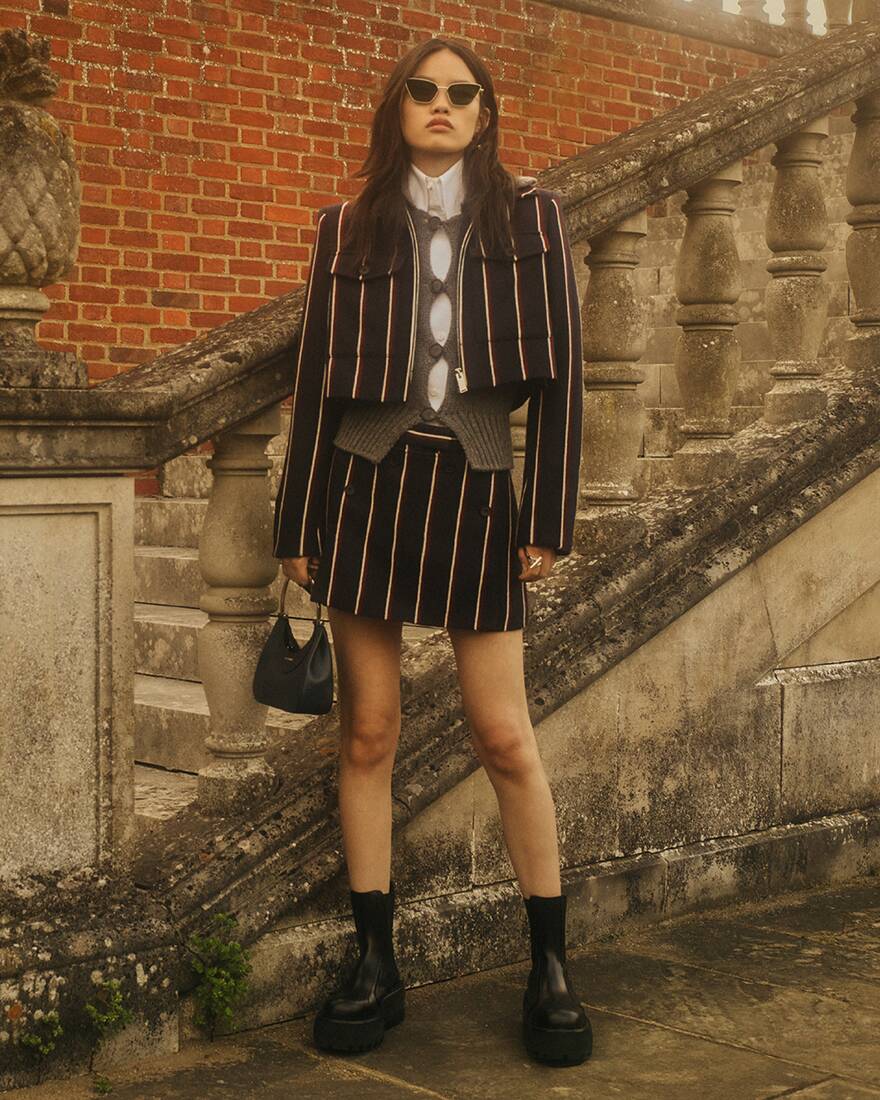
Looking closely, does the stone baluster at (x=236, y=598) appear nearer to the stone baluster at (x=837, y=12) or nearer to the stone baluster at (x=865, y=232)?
the stone baluster at (x=865, y=232)

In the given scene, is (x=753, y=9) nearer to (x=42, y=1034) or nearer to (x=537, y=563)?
(x=537, y=563)

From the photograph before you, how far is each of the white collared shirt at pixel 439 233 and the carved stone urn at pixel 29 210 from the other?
0.68 meters

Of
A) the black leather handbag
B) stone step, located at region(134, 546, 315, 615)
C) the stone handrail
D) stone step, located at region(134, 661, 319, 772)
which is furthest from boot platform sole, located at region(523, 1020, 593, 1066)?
stone step, located at region(134, 546, 315, 615)

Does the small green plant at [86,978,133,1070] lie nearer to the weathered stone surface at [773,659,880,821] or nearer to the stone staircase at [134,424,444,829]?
the stone staircase at [134,424,444,829]

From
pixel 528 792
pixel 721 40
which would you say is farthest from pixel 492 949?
pixel 721 40

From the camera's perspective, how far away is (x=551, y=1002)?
11.7 feet

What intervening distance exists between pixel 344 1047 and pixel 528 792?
2.06ft

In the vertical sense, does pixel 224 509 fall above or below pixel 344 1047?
above

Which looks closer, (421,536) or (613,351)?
(421,536)

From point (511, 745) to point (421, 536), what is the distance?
19.0 inches

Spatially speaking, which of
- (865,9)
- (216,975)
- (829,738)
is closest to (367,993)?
(216,975)

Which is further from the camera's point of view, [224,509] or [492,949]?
[492,949]

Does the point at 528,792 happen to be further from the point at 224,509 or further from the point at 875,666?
the point at 875,666

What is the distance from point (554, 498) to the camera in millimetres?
3490
